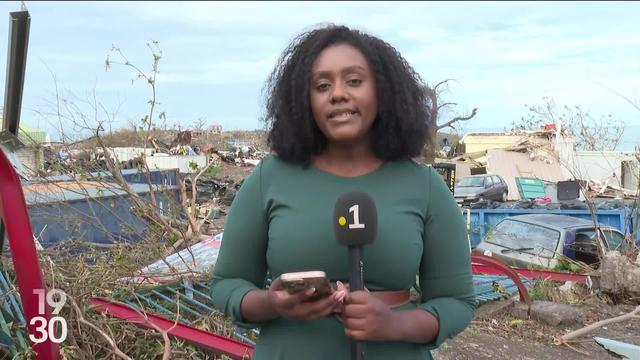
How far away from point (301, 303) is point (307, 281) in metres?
0.11

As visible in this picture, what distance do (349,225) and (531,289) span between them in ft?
21.9

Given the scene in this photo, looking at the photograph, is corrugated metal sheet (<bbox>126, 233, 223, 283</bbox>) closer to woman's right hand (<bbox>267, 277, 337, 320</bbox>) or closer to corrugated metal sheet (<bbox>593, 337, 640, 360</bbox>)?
corrugated metal sheet (<bbox>593, 337, 640, 360</bbox>)

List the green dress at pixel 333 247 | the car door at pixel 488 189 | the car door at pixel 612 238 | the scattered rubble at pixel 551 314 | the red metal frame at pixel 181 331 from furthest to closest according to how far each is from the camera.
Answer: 1. the car door at pixel 488 189
2. the car door at pixel 612 238
3. the scattered rubble at pixel 551 314
4. the red metal frame at pixel 181 331
5. the green dress at pixel 333 247

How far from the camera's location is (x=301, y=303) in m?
1.40

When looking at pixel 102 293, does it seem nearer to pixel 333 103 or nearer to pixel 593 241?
pixel 333 103

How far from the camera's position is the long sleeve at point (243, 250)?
1.65 meters

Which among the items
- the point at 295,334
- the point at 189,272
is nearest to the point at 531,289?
the point at 189,272

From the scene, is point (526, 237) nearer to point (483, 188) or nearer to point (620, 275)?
point (620, 275)

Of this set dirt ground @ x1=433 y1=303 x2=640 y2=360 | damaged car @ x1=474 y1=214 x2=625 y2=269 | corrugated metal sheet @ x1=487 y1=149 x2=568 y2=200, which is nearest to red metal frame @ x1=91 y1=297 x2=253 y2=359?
dirt ground @ x1=433 y1=303 x2=640 y2=360

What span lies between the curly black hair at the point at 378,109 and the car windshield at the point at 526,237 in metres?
8.12

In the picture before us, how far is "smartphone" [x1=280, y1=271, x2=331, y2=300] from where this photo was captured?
1.29m

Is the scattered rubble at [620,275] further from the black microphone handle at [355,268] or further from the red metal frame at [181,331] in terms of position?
the black microphone handle at [355,268]

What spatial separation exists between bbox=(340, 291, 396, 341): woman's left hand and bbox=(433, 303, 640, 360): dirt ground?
3543mm

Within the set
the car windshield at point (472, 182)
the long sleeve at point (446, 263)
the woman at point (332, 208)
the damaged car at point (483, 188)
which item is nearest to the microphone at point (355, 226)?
the woman at point (332, 208)
